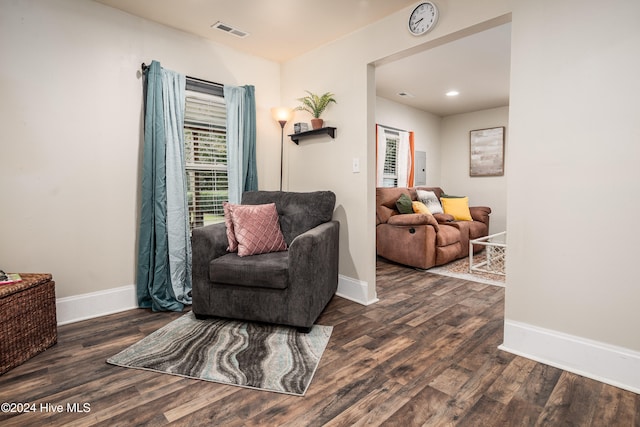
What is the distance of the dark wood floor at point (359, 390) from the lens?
1406mm

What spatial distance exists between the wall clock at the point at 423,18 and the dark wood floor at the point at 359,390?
212cm

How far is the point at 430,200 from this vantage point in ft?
16.0

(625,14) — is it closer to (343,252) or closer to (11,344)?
(343,252)

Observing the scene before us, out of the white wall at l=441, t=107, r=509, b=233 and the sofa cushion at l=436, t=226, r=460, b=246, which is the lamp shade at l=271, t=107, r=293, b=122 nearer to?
the sofa cushion at l=436, t=226, r=460, b=246

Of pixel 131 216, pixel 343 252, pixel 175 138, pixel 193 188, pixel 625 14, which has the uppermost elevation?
pixel 625 14

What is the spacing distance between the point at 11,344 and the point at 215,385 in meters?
1.16

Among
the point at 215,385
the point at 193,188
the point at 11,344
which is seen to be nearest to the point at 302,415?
the point at 215,385

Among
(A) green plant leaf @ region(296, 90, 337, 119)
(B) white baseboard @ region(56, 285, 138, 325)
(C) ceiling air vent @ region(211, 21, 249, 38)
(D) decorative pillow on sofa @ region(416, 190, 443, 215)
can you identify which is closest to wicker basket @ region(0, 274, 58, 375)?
(B) white baseboard @ region(56, 285, 138, 325)

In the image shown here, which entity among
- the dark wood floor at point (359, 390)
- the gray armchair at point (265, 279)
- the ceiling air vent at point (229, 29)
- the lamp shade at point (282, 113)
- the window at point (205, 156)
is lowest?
the dark wood floor at point (359, 390)

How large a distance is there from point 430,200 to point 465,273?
138cm

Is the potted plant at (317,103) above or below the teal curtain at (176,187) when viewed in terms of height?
above

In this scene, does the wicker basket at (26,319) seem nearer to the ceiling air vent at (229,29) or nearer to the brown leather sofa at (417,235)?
the ceiling air vent at (229,29)

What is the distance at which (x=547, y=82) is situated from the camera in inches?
71.3

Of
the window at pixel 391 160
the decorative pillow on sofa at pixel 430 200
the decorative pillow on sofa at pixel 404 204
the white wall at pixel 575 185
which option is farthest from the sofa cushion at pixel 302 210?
the window at pixel 391 160
